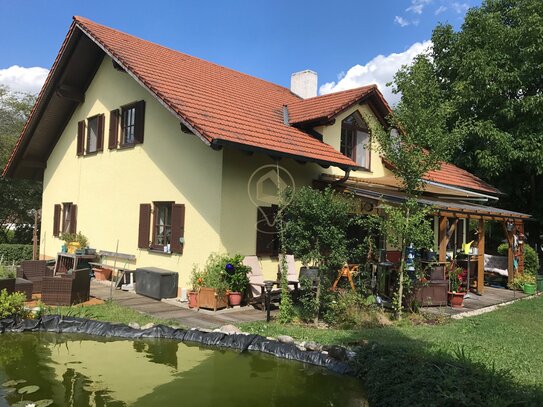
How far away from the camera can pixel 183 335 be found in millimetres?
7172

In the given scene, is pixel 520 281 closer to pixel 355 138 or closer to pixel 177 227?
pixel 355 138

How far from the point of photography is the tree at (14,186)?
76.3 ft

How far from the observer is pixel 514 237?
14.5 meters

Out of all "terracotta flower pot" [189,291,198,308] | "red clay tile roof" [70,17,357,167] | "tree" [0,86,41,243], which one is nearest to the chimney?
"red clay tile roof" [70,17,357,167]

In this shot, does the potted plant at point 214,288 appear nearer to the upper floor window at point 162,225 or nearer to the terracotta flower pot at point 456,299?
the upper floor window at point 162,225

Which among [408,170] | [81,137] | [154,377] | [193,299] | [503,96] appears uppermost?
[503,96]

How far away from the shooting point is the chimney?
18000mm

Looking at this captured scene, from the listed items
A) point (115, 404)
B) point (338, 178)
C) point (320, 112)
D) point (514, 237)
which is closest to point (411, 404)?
point (115, 404)

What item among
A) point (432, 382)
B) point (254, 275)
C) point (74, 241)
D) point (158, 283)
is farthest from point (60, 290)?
point (432, 382)

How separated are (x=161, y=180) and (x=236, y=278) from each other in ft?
12.0

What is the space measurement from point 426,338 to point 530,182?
15628 millimetres

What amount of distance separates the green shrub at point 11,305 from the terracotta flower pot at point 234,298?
391 cm

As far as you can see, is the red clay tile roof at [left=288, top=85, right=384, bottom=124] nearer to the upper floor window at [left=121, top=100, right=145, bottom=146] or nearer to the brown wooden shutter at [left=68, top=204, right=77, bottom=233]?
the upper floor window at [left=121, top=100, right=145, bottom=146]

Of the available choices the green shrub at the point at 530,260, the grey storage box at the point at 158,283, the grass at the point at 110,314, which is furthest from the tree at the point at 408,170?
the green shrub at the point at 530,260
